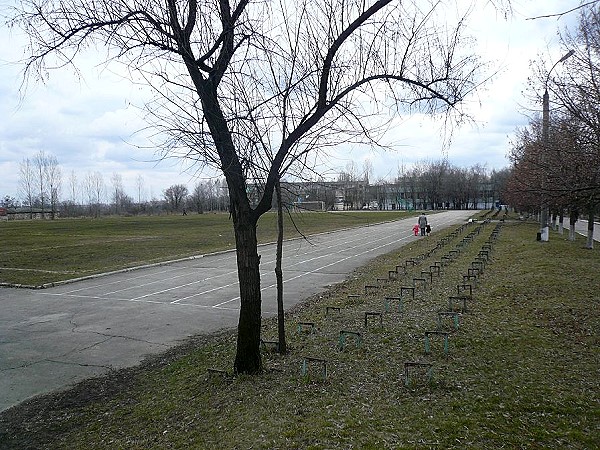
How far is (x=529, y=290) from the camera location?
1227 cm

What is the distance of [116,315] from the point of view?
12.4m

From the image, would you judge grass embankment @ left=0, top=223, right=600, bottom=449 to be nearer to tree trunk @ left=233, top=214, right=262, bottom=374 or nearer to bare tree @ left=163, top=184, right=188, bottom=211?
tree trunk @ left=233, top=214, right=262, bottom=374

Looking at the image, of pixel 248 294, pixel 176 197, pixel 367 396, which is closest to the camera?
pixel 367 396

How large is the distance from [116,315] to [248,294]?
6.97m

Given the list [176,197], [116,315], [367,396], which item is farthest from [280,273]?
[176,197]

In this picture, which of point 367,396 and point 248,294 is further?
point 248,294

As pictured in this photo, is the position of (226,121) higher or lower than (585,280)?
higher

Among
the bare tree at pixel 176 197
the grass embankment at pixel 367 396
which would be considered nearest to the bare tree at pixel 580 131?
the grass embankment at pixel 367 396

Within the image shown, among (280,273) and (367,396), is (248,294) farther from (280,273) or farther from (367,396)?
(367,396)

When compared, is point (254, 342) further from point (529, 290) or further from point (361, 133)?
point (529, 290)

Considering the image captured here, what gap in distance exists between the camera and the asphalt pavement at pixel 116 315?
328 inches

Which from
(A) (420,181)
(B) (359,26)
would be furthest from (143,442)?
(A) (420,181)

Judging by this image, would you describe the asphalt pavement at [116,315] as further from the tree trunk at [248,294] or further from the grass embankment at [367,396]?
the tree trunk at [248,294]

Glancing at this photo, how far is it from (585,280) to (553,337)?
20.1 feet
